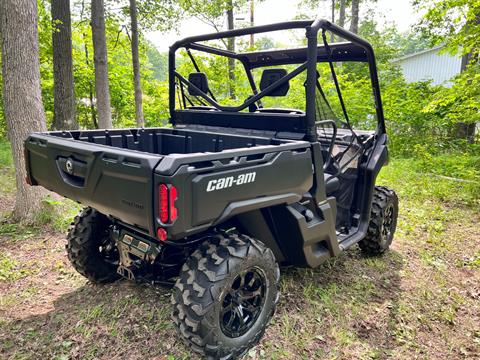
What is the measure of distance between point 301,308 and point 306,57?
2273mm

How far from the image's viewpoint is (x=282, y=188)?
2299 mm

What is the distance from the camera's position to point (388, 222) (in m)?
3.95

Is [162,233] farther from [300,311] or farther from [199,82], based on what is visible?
[199,82]

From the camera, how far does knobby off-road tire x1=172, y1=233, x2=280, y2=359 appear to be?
2053mm

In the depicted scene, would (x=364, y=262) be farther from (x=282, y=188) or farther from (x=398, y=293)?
(x=282, y=188)

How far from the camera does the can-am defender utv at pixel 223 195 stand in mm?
1887

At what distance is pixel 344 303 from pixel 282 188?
1.31 m

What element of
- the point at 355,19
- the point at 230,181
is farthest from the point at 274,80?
the point at 355,19

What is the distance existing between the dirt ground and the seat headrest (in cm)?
157

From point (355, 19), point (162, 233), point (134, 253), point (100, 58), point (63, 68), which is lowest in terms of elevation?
point (134, 253)

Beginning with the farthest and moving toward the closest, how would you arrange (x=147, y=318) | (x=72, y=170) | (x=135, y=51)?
(x=135, y=51), (x=147, y=318), (x=72, y=170)

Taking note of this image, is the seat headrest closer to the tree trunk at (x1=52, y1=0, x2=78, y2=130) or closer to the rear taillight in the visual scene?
the rear taillight

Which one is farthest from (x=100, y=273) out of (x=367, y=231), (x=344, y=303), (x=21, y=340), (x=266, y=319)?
(x=367, y=231)

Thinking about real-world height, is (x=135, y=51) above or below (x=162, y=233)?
above
